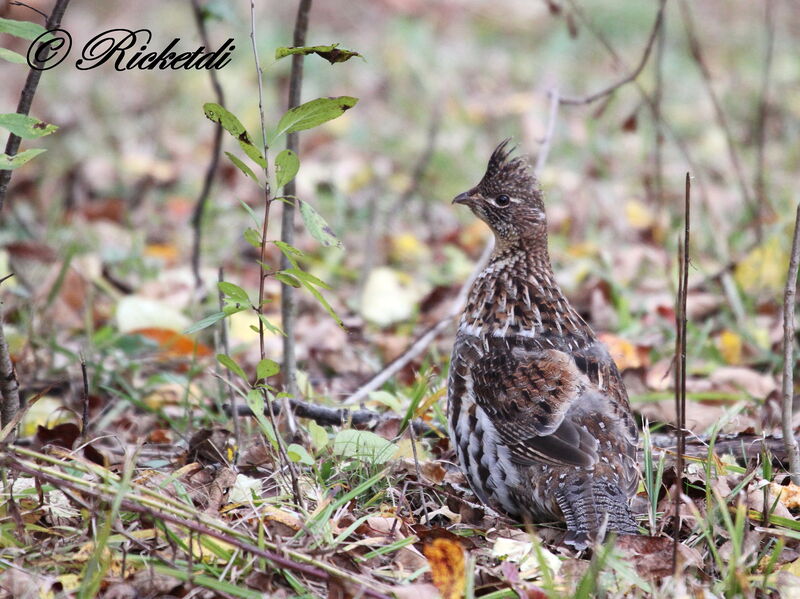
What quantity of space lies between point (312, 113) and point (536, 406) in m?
1.44

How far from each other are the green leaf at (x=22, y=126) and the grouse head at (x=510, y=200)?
82.6 inches

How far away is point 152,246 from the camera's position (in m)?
7.17

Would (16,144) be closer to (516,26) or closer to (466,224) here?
(466,224)

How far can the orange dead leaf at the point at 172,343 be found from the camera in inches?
214

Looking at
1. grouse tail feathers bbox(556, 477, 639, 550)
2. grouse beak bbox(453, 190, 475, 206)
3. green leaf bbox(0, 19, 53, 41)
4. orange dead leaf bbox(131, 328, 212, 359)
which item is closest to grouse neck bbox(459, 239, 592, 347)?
grouse beak bbox(453, 190, 475, 206)

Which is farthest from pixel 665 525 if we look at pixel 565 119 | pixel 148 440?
pixel 565 119

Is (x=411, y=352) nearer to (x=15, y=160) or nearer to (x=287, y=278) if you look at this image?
(x=287, y=278)

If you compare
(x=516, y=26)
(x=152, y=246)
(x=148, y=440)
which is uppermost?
(x=516, y=26)

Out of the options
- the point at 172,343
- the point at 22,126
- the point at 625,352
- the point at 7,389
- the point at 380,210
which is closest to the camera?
the point at 22,126

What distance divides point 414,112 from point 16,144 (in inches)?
261

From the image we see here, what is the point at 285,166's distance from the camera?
3098mm

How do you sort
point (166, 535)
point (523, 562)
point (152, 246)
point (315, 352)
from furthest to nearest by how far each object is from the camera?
1. point (152, 246)
2. point (315, 352)
3. point (523, 562)
4. point (166, 535)

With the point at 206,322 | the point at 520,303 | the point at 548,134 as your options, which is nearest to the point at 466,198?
the point at 520,303

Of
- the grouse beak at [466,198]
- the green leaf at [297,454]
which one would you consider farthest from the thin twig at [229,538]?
the grouse beak at [466,198]
